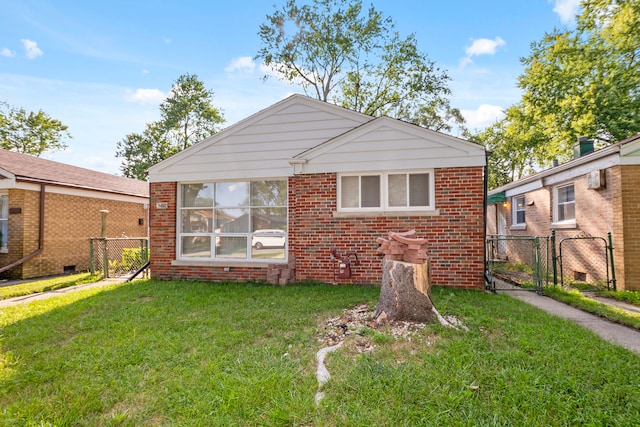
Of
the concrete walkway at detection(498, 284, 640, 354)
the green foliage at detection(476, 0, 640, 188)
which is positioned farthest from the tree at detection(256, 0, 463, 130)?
the concrete walkway at detection(498, 284, 640, 354)

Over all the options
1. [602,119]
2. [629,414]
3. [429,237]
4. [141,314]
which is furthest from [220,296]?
[602,119]

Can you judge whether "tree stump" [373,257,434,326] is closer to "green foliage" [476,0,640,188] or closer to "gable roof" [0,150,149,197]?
"gable roof" [0,150,149,197]

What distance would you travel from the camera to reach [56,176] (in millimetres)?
10906

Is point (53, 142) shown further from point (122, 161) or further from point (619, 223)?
point (619, 223)

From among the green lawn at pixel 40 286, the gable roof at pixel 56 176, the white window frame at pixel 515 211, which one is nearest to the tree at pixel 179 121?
the gable roof at pixel 56 176

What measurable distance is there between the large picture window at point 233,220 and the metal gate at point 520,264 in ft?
17.2

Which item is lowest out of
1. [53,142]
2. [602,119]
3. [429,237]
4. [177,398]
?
[177,398]

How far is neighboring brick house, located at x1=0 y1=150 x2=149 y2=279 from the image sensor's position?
9.47m

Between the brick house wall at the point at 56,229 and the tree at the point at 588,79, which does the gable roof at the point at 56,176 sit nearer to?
the brick house wall at the point at 56,229

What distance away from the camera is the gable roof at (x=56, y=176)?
9.48 metres

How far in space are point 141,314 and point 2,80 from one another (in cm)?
1375

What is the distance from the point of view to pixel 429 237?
6.59 m

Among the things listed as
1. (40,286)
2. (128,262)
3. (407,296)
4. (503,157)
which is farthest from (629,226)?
(503,157)

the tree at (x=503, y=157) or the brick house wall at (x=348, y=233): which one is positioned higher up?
the tree at (x=503, y=157)
